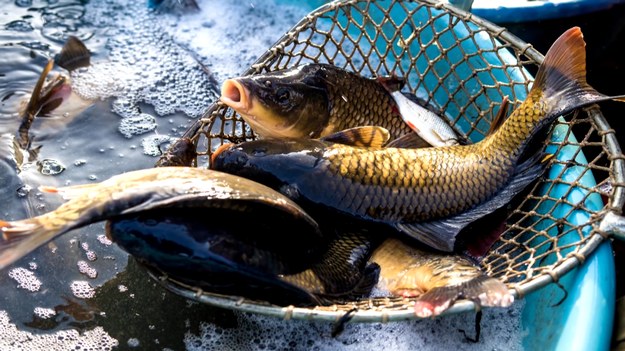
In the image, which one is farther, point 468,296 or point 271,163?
point 271,163

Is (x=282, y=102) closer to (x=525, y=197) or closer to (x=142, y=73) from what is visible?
(x=525, y=197)

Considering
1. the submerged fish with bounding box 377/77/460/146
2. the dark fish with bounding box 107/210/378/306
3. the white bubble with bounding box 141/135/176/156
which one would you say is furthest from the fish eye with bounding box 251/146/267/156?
the white bubble with bounding box 141/135/176/156

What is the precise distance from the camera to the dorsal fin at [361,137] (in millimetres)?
2574

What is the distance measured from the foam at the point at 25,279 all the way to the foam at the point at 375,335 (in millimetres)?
791

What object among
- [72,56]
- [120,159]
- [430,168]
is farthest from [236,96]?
[72,56]

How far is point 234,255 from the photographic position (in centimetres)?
194

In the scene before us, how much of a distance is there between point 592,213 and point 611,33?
2.05 meters

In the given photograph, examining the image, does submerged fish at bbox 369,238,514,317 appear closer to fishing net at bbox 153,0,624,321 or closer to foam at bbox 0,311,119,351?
fishing net at bbox 153,0,624,321

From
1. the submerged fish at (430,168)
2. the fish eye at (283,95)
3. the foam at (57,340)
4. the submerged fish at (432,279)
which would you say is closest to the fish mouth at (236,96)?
the fish eye at (283,95)

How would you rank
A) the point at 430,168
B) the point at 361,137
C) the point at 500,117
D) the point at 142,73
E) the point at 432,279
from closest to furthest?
the point at 432,279
the point at 430,168
the point at 361,137
the point at 500,117
the point at 142,73

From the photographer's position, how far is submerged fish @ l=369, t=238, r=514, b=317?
6.37ft

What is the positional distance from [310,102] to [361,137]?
13.1 inches

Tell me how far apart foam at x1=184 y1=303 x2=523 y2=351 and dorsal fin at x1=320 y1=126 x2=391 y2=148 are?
0.77 m

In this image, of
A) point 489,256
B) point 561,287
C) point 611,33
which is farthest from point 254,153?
point 611,33
